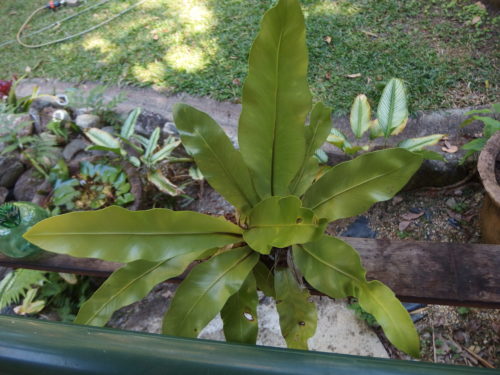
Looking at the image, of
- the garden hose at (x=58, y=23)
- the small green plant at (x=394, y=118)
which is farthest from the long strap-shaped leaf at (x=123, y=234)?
the garden hose at (x=58, y=23)


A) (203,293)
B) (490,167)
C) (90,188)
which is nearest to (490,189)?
(490,167)

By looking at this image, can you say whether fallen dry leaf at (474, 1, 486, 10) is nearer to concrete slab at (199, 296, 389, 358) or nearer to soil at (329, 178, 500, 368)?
soil at (329, 178, 500, 368)

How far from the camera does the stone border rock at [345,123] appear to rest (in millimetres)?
1776

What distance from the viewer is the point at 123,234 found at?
0.72 meters

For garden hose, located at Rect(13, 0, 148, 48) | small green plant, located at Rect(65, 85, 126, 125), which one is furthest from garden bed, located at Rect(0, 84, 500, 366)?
garden hose, located at Rect(13, 0, 148, 48)

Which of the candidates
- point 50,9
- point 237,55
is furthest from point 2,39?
point 237,55

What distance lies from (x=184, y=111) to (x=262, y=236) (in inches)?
12.6

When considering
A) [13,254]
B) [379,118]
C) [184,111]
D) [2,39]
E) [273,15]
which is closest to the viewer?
[273,15]

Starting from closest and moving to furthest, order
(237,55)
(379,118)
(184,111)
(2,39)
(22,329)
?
(22,329)
(184,111)
(379,118)
(237,55)
(2,39)

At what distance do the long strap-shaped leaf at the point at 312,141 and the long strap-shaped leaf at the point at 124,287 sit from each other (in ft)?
1.17

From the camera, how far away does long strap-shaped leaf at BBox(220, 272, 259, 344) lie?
2.68 ft

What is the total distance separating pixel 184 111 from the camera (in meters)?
0.81

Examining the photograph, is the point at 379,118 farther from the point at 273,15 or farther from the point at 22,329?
the point at 22,329

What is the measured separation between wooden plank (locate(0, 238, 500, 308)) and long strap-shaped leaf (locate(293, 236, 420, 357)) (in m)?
0.11
